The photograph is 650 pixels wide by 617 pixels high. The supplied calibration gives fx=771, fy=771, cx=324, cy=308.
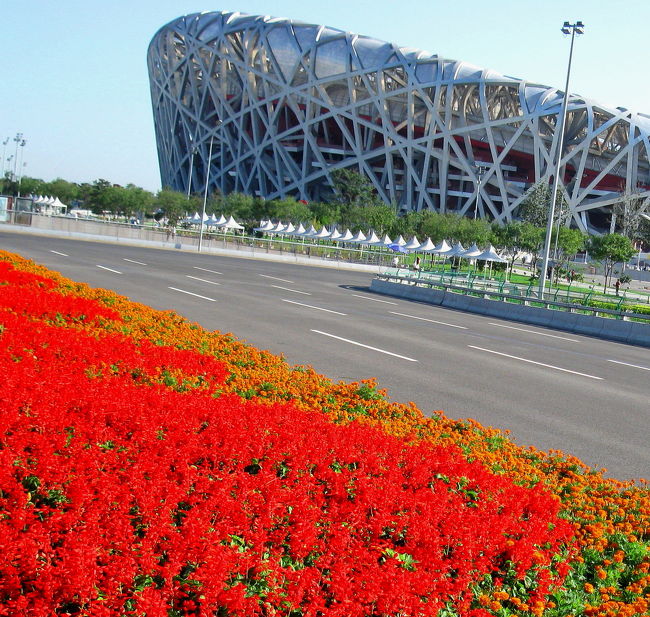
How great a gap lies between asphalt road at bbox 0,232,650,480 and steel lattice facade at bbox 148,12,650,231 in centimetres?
5508

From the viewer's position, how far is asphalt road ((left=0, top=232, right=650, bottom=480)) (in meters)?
9.93

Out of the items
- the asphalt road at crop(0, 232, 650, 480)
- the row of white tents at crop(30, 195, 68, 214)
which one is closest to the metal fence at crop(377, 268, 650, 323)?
the asphalt road at crop(0, 232, 650, 480)

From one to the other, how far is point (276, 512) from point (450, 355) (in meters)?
11.1

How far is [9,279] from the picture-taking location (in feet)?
50.5

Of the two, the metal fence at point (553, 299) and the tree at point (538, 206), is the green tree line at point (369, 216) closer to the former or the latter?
the tree at point (538, 206)

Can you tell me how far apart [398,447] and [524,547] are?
1.94 metres

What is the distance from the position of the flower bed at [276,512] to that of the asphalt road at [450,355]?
6.33 feet

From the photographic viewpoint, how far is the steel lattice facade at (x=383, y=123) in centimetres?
8562

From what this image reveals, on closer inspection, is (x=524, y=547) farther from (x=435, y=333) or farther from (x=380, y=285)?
(x=380, y=285)

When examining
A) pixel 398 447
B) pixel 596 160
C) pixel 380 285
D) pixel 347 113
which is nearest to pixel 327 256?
pixel 380 285

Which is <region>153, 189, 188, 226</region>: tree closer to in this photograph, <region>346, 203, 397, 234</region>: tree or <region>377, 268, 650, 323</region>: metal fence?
<region>346, 203, 397, 234</region>: tree

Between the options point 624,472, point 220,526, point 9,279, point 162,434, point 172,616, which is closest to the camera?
point 172,616

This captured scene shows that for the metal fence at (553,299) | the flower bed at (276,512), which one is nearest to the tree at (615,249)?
the metal fence at (553,299)

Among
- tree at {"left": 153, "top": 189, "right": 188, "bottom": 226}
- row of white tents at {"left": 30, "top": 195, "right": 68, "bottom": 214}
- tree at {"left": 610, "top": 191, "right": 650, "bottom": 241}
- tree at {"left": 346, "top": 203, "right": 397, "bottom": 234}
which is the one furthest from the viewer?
row of white tents at {"left": 30, "top": 195, "right": 68, "bottom": 214}
